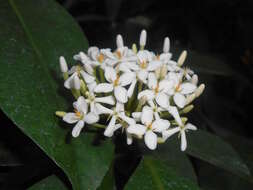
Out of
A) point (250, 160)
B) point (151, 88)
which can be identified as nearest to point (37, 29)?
point (151, 88)

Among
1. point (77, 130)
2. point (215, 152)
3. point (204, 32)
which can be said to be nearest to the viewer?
point (77, 130)

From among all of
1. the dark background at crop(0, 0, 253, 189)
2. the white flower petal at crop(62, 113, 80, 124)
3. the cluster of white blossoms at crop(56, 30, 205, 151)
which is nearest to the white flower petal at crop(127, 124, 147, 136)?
the cluster of white blossoms at crop(56, 30, 205, 151)

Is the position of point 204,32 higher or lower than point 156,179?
lower

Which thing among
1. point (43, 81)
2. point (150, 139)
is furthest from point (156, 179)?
point (43, 81)

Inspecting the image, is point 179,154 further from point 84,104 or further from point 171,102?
point 84,104

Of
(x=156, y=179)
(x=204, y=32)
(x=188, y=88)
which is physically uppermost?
(x=188, y=88)

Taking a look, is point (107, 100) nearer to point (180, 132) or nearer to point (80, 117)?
point (80, 117)

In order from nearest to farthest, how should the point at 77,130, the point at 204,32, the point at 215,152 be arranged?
the point at 77,130 < the point at 215,152 < the point at 204,32
